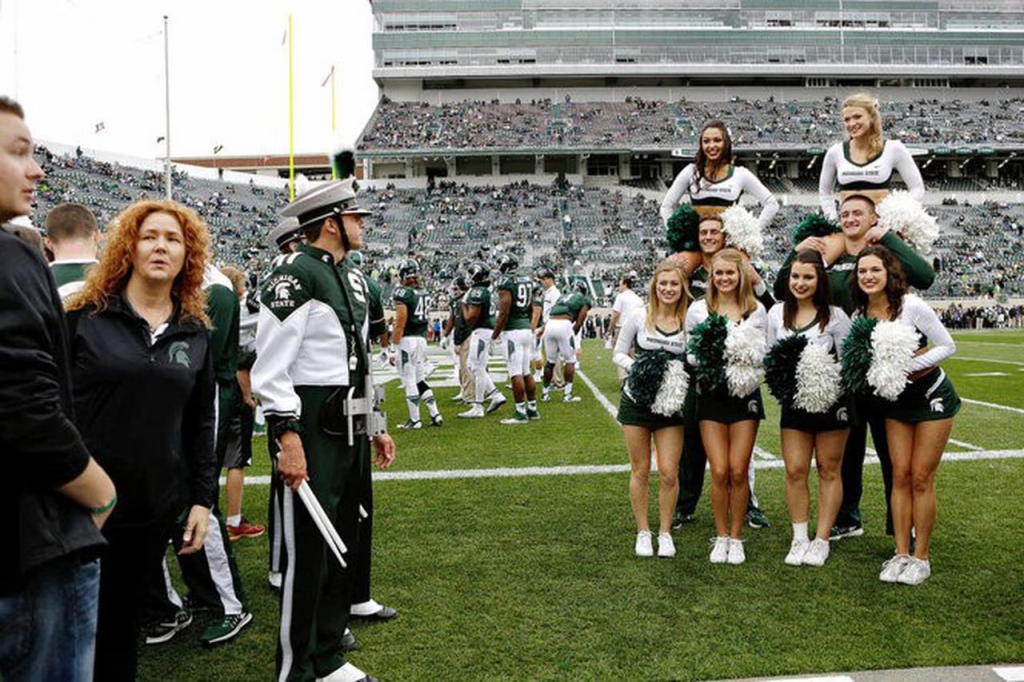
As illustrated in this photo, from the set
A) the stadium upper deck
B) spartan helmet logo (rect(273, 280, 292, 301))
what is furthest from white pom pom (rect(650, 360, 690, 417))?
the stadium upper deck

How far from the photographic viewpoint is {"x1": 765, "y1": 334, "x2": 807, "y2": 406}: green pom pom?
14.7ft

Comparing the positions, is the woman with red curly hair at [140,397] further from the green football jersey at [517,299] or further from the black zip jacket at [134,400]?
the green football jersey at [517,299]

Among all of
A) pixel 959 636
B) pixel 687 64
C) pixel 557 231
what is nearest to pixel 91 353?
pixel 959 636

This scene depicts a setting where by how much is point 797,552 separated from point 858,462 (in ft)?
2.89

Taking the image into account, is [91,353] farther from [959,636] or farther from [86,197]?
[86,197]

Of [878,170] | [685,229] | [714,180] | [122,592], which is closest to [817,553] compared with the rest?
[685,229]

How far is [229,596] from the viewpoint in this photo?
3885 millimetres

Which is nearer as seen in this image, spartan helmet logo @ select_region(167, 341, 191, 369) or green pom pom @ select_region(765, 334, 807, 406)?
spartan helmet logo @ select_region(167, 341, 191, 369)

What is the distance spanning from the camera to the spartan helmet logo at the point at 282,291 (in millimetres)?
3102

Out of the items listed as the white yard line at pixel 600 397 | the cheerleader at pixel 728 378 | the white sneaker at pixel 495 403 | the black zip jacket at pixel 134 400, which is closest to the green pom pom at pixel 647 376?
the cheerleader at pixel 728 378

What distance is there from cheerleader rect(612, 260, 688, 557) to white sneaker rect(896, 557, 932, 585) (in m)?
1.24

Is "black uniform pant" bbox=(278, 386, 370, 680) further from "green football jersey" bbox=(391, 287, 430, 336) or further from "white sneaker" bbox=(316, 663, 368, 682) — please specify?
"green football jersey" bbox=(391, 287, 430, 336)

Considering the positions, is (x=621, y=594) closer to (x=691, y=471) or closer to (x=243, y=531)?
(x=691, y=471)

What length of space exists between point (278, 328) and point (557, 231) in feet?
150
